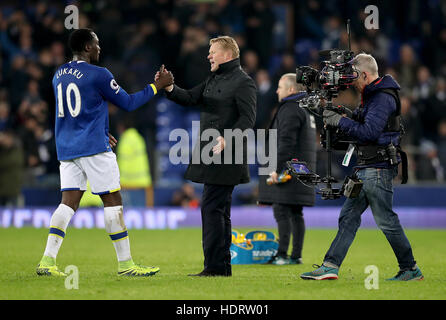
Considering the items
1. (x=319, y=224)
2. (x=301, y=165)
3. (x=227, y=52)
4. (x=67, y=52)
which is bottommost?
(x=319, y=224)

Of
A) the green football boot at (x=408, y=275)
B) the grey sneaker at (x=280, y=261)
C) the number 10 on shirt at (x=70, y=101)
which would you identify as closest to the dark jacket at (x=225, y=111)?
the number 10 on shirt at (x=70, y=101)

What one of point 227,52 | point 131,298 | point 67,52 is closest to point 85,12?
point 67,52

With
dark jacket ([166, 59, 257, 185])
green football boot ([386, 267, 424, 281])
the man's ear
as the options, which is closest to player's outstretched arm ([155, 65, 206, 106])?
dark jacket ([166, 59, 257, 185])

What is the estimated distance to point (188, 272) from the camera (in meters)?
8.52

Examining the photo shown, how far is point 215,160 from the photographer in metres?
7.93

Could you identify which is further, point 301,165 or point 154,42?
point 154,42

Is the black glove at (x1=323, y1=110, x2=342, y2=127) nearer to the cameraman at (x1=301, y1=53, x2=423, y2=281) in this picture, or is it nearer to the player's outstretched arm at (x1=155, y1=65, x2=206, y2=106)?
the cameraman at (x1=301, y1=53, x2=423, y2=281)

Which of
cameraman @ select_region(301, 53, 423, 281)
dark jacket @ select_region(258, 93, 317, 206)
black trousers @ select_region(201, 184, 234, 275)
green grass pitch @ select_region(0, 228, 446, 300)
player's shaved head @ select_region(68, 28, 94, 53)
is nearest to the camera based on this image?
green grass pitch @ select_region(0, 228, 446, 300)

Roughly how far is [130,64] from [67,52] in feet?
5.71

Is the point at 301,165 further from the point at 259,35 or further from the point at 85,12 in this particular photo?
the point at 85,12

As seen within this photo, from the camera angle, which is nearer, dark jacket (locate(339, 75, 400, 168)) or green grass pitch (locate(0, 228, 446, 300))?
green grass pitch (locate(0, 228, 446, 300))

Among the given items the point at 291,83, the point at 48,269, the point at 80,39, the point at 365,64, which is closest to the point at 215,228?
the point at 48,269

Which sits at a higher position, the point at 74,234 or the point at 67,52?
the point at 67,52

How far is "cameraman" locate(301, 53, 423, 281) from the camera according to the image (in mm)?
7449
